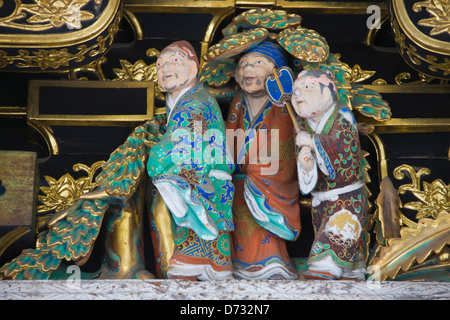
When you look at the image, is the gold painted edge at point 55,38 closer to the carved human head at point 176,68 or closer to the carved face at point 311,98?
the carved human head at point 176,68

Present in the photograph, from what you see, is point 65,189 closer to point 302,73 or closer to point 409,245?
point 302,73

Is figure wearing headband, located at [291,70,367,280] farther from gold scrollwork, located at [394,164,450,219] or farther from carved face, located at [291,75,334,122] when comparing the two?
gold scrollwork, located at [394,164,450,219]

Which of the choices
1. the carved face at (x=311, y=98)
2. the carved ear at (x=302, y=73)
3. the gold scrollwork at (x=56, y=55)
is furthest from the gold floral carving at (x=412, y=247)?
the gold scrollwork at (x=56, y=55)

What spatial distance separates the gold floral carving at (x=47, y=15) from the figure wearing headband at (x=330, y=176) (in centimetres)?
71

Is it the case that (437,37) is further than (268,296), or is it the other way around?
(437,37)

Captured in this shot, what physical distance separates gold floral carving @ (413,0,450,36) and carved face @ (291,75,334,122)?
1.36 ft

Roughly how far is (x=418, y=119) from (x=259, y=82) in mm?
566

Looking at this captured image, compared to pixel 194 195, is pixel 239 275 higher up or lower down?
lower down

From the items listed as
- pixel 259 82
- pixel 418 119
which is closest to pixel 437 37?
pixel 418 119

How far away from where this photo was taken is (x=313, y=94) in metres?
3.28

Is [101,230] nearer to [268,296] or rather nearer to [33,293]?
[33,293]

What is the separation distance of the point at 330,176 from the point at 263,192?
222 mm

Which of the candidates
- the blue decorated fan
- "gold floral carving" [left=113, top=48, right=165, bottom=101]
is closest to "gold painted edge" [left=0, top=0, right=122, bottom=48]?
"gold floral carving" [left=113, top=48, right=165, bottom=101]

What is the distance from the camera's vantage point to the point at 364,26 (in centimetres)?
371
